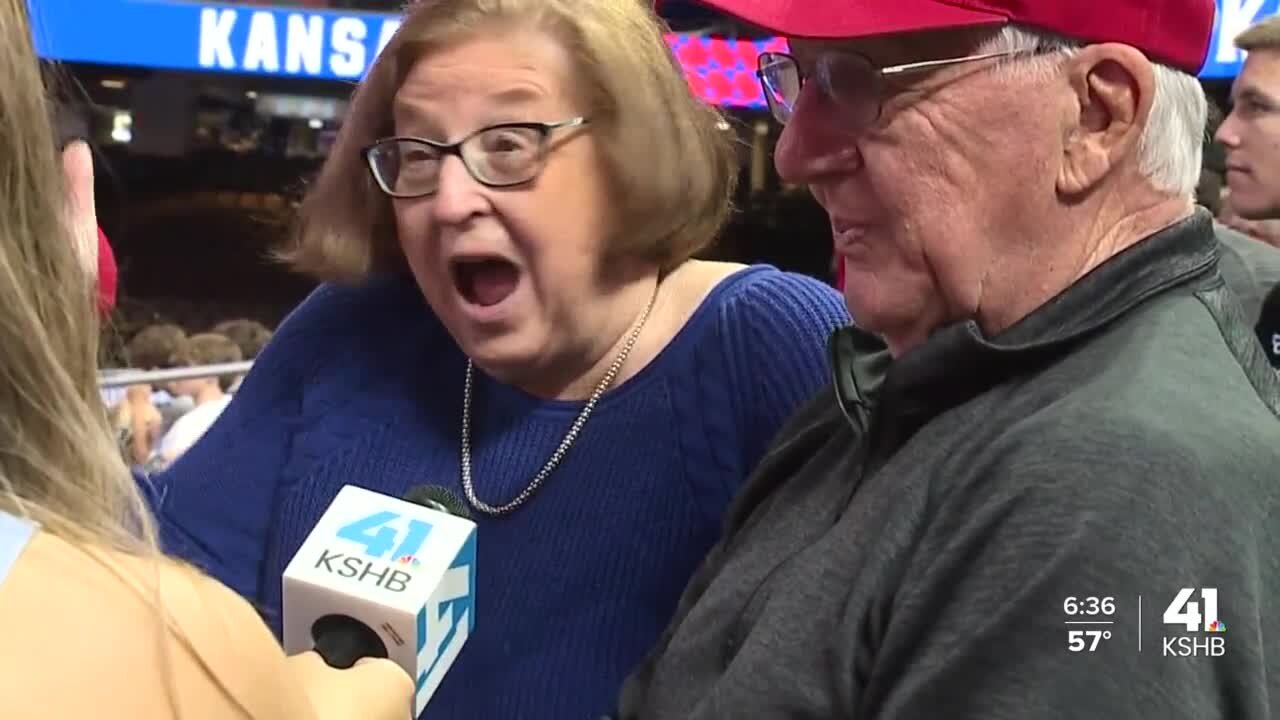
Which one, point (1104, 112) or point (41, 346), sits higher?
point (1104, 112)

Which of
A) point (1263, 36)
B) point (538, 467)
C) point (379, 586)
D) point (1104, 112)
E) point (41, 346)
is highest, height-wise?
point (1104, 112)

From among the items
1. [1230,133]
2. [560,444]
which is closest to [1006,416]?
[560,444]

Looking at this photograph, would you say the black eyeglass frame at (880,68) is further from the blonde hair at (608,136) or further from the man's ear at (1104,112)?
the blonde hair at (608,136)

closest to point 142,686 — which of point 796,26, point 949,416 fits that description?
point 949,416

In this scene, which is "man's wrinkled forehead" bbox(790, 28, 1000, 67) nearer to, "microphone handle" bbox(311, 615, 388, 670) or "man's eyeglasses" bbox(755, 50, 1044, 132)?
"man's eyeglasses" bbox(755, 50, 1044, 132)

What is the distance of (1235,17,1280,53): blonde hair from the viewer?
284 cm

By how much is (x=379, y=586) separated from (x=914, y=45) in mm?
554

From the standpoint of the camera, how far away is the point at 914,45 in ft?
3.24

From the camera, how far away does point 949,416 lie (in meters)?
0.92

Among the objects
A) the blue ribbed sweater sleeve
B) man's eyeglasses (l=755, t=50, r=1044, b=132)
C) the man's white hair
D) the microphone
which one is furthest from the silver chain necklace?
the man's white hair

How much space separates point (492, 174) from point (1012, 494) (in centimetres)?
77

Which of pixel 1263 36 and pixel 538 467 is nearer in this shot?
pixel 538 467

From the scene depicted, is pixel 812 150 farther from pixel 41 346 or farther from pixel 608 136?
pixel 41 346

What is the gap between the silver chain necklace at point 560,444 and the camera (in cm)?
143
